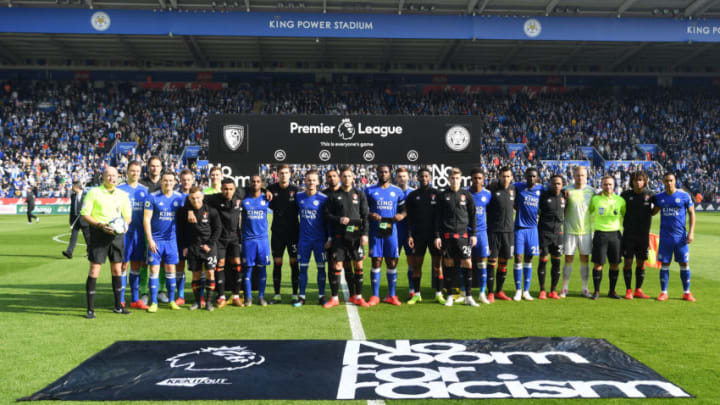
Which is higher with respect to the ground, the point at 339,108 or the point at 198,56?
the point at 198,56

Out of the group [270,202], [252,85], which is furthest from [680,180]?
[270,202]

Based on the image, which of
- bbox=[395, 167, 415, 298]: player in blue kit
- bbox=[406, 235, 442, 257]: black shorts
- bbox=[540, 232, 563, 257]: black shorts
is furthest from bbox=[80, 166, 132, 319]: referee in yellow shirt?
bbox=[540, 232, 563, 257]: black shorts

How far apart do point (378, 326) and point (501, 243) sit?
110 inches

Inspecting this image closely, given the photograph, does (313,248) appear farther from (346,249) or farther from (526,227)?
(526,227)

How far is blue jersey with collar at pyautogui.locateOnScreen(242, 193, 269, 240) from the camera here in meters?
8.45

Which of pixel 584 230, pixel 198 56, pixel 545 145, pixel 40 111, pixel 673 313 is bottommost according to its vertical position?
pixel 673 313

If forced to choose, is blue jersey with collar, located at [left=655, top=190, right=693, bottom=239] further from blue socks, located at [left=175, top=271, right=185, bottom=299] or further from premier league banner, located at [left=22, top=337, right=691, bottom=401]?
blue socks, located at [left=175, top=271, right=185, bottom=299]

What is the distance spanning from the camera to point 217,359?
5.54 metres

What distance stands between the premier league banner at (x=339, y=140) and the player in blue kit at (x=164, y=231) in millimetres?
3336

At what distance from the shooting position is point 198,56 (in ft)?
141

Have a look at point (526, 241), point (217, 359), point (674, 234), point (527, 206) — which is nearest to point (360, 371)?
point (217, 359)

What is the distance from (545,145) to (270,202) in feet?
117

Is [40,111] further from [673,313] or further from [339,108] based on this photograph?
[673,313]

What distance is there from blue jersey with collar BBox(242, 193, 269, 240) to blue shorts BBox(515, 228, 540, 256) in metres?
3.95
